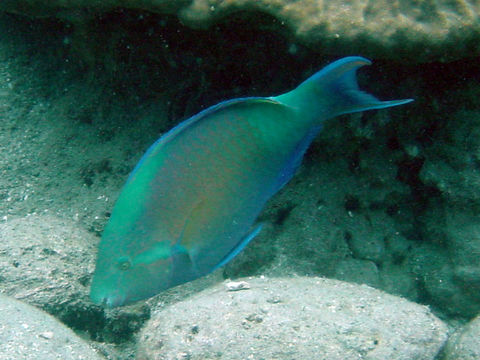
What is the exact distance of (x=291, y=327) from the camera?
244 centimetres

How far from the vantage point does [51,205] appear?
12.7 feet

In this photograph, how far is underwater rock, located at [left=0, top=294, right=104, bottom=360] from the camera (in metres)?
2.19

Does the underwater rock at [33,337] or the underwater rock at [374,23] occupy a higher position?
the underwater rock at [374,23]

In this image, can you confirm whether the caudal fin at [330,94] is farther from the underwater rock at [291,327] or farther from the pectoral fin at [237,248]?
the underwater rock at [291,327]

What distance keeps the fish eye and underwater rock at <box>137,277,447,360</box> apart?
826 millimetres

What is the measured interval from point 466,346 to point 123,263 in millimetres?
2340

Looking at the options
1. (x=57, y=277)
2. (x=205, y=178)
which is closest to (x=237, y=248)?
(x=205, y=178)

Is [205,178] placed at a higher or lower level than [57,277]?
higher

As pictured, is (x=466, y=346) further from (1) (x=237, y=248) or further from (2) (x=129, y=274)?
(2) (x=129, y=274)

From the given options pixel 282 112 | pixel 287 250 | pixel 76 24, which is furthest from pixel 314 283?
pixel 76 24

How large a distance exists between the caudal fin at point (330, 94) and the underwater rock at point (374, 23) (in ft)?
3.68

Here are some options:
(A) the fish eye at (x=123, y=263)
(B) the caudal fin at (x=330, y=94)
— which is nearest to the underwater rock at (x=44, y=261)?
(A) the fish eye at (x=123, y=263)

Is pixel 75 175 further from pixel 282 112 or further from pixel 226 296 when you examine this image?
pixel 282 112

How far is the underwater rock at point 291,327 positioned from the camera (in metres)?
2.35
